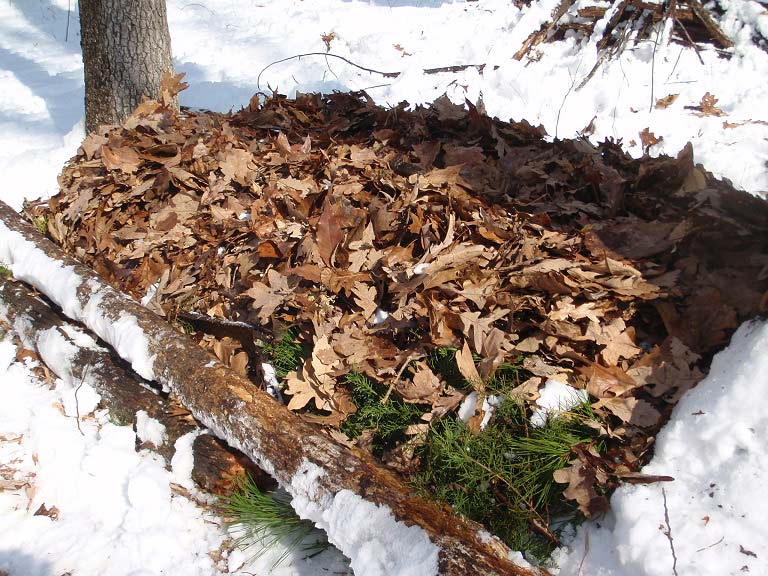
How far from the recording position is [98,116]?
4.74 m

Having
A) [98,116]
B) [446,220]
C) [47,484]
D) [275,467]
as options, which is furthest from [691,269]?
[98,116]

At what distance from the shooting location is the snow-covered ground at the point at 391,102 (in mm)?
1856

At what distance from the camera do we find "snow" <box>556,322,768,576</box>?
1.71 meters

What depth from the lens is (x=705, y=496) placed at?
1845 mm

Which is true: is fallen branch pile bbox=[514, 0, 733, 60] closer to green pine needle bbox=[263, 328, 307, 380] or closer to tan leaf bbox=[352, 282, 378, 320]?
tan leaf bbox=[352, 282, 378, 320]

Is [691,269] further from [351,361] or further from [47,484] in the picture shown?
[47,484]

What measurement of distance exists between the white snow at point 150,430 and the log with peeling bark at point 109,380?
2 cm

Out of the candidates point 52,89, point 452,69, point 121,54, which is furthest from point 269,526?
point 52,89

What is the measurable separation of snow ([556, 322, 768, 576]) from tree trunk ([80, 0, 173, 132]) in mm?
4477

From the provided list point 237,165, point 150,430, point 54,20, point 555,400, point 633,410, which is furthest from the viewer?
point 54,20

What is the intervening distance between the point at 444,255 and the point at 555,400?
31.7 inches

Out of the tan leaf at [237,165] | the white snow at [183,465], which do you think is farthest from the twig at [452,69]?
the white snow at [183,465]

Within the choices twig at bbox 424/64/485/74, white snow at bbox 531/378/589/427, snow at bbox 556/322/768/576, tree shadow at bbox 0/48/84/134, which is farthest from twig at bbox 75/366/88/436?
twig at bbox 424/64/485/74

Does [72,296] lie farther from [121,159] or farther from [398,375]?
[398,375]
